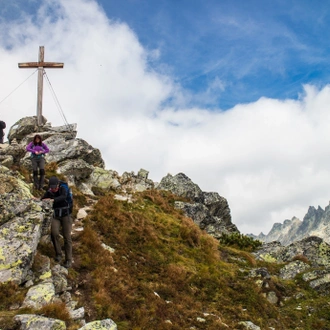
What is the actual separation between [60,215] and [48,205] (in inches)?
24.7

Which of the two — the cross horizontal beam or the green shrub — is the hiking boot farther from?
the cross horizontal beam

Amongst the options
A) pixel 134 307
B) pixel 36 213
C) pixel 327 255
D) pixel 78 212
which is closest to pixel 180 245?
pixel 78 212

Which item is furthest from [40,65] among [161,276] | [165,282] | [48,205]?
[165,282]

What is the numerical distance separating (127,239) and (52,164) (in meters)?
8.66

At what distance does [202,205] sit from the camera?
27656mm

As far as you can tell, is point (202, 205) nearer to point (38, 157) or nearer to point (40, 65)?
point (38, 157)

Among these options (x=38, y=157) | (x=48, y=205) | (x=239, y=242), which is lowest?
(x=48, y=205)

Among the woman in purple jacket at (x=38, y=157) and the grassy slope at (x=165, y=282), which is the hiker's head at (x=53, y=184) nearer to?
the grassy slope at (x=165, y=282)

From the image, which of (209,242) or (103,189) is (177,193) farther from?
(209,242)

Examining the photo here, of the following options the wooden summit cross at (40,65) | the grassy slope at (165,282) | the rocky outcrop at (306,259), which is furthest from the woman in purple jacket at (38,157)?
the rocky outcrop at (306,259)

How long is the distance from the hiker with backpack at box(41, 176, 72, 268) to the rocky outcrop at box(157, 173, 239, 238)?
14237mm

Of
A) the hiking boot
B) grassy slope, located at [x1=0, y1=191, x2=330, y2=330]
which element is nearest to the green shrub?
grassy slope, located at [x1=0, y1=191, x2=330, y2=330]

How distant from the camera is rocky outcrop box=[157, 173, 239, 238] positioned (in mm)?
26281

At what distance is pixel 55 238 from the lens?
1238 centimetres
